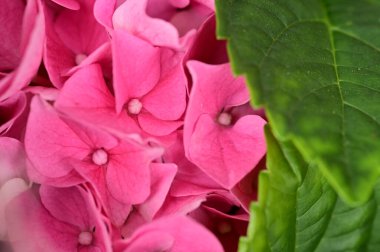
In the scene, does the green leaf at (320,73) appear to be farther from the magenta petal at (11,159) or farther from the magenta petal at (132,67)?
the magenta petal at (11,159)

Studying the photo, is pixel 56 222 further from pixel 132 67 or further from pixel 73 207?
pixel 132 67

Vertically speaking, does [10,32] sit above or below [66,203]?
above

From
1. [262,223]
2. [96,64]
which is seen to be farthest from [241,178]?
[96,64]

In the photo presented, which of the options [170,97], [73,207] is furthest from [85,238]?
[170,97]

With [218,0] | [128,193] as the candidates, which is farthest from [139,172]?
[218,0]

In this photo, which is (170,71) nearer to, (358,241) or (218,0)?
(218,0)

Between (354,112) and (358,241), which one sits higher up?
(354,112)

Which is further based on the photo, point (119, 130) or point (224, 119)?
point (224, 119)
